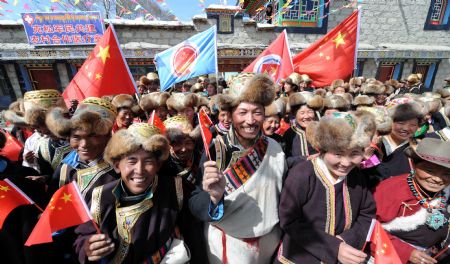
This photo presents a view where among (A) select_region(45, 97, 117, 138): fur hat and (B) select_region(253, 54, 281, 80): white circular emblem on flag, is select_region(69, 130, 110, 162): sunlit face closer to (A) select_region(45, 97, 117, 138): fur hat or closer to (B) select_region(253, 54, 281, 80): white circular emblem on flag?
(A) select_region(45, 97, 117, 138): fur hat

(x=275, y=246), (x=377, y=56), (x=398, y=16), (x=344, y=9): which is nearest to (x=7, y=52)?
(x=275, y=246)

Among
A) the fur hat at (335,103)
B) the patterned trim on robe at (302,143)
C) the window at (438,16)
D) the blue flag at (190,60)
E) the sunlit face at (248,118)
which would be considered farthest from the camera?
the window at (438,16)

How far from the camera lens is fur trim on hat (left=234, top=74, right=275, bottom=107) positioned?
5.59 feet

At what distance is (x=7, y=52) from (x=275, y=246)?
13.1 m

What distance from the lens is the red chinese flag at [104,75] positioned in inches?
143

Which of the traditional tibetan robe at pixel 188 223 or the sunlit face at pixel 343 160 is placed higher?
the sunlit face at pixel 343 160

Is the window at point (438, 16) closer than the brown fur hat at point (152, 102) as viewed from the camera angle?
No

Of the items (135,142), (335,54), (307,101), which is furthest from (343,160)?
(335,54)

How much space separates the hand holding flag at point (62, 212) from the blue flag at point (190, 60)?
331cm

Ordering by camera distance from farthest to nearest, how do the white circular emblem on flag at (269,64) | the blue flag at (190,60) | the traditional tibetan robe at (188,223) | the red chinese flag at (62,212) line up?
the white circular emblem on flag at (269,64) → the blue flag at (190,60) → the traditional tibetan robe at (188,223) → the red chinese flag at (62,212)

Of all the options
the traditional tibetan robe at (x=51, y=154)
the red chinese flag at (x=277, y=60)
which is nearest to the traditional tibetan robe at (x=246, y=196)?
the traditional tibetan robe at (x=51, y=154)

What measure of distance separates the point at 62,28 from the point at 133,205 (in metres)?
11.9

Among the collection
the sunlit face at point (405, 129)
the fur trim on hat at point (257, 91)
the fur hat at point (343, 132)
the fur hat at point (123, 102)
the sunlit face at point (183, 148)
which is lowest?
the sunlit face at point (183, 148)

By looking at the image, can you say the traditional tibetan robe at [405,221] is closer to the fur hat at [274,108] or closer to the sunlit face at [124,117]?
the fur hat at [274,108]
